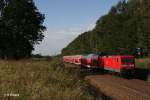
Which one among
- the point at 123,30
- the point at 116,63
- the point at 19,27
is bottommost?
the point at 116,63

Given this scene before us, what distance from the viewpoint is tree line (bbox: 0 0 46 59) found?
57022 millimetres

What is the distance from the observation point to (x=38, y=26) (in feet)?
203

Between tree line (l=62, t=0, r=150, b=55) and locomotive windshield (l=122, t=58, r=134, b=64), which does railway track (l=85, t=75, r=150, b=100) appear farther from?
tree line (l=62, t=0, r=150, b=55)

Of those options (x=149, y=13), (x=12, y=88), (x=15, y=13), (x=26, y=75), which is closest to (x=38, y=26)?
(x=15, y=13)

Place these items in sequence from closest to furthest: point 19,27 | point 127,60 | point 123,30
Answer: point 127,60
point 19,27
point 123,30

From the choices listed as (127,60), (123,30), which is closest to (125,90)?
(127,60)

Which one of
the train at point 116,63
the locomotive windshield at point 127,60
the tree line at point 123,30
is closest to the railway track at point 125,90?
the train at point 116,63

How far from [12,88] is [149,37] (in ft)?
216

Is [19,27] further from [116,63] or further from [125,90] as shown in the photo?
[125,90]

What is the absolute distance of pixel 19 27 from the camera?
59594 millimetres

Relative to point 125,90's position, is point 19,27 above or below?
above

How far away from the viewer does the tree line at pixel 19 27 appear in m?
57.0

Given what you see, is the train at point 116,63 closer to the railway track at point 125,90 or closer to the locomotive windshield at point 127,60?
the locomotive windshield at point 127,60

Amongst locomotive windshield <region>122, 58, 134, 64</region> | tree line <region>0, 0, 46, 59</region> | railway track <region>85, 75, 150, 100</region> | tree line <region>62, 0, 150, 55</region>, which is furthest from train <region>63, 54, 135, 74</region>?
tree line <region>62, 0, 150, 55</region>
